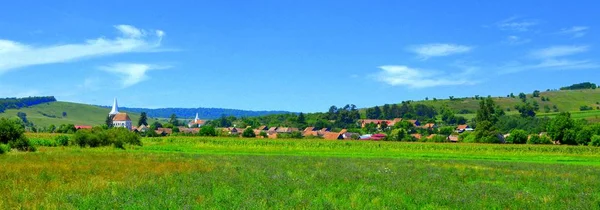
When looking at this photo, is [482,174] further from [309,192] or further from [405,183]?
[309,192]

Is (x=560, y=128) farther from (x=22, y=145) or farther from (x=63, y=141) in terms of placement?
(x=22, y=145)

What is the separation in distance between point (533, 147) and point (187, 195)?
70222 mm

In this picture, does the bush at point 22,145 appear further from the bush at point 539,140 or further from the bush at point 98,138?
the bush at point 539,140

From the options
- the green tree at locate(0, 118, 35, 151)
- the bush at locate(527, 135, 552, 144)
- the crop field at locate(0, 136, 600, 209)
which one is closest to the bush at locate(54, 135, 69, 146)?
the green tree at locate(0, 118, 35, 151)

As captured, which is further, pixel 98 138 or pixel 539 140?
pixel 539 140

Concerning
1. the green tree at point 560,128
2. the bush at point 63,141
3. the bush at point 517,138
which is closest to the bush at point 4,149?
the bush at point 63,141

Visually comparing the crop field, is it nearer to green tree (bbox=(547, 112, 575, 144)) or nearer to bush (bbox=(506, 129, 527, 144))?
green tree (bbox=(547, 112, 575, 144))

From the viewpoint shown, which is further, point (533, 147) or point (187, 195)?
point (533, 147)

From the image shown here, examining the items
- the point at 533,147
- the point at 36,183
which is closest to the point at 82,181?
the point at 36,183

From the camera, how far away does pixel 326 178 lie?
26031 mm

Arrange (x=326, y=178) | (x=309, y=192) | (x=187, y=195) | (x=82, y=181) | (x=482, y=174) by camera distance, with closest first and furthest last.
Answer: (x=187, y=195), (x=309, y=192), (x=82, y=181), (x=326, y=178), (x=482, y=174)

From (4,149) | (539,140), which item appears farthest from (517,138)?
(4,149)

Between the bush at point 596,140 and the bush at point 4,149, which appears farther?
the bush at point 596,140

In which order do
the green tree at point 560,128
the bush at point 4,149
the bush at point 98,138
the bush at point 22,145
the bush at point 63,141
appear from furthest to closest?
1. the green tree at point 560,128
2. the bush at point 63,141
3. the bush at point 98,138
4. the bush at point 22,145
5. the bush at point 4,149
